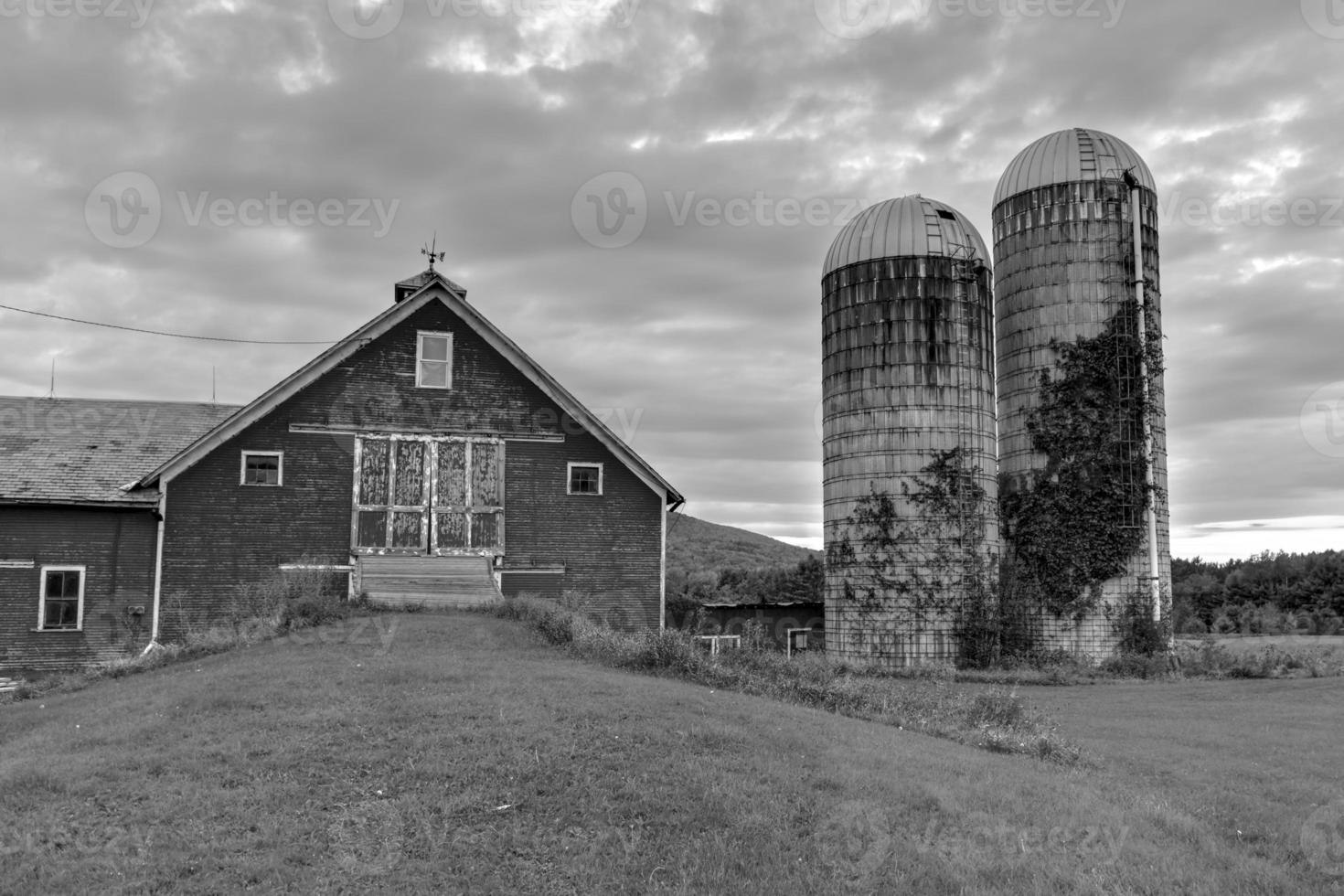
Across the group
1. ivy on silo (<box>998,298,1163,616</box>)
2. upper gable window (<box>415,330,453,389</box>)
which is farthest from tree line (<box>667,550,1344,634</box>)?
upper gable window (<box>415,330,453,389</box>)

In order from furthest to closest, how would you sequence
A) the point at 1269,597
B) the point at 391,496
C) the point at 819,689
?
the point at 1269,597, the point at 391,496, the point at 819,689

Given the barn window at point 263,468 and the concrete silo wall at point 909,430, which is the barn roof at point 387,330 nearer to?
the barn window at point 263,468

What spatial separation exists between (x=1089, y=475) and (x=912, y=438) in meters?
5.97

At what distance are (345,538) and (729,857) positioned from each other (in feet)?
61.2

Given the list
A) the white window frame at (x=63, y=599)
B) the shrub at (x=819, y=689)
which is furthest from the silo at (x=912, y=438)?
the white window frame at (x=63, y=599)

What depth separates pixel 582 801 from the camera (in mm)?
10336

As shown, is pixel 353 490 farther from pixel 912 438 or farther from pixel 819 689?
pixel 912 438

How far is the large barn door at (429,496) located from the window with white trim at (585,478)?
5.98ft

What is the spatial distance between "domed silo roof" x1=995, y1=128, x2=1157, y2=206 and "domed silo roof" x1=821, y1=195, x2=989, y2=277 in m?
3.20

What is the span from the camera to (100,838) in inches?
372

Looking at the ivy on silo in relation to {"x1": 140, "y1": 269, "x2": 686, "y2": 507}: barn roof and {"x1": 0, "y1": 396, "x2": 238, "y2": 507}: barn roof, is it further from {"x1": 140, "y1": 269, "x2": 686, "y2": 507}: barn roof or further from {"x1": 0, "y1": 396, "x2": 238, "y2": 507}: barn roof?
{"x1": 0, "y1": 396, "x2": 238, "y2": 507}: barn roof

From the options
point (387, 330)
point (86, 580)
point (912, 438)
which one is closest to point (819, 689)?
point (387, 330)

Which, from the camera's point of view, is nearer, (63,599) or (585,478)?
(63,599)

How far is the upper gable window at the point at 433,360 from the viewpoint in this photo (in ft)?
88.5
